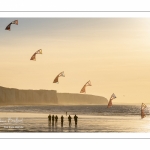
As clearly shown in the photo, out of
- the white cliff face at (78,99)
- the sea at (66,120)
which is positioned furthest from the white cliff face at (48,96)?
the sea at (66,120)

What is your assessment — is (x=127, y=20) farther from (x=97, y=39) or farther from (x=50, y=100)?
(x=50, y=100)

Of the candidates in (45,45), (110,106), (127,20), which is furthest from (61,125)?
(127,20)

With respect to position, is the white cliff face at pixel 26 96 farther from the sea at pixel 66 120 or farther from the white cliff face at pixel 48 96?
the sea at pixel 66 120

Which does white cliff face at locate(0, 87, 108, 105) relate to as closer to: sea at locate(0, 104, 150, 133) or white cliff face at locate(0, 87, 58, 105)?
white cliff face at locate(0, 87, 58, 105)

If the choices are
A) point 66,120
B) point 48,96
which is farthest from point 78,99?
point 48,96

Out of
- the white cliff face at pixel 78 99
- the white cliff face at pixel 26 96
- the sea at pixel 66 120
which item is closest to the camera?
the sea at pixel 66 120

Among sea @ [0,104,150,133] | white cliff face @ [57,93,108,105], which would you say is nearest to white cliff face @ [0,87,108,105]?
white cliff face @ [57,93,108,105]
